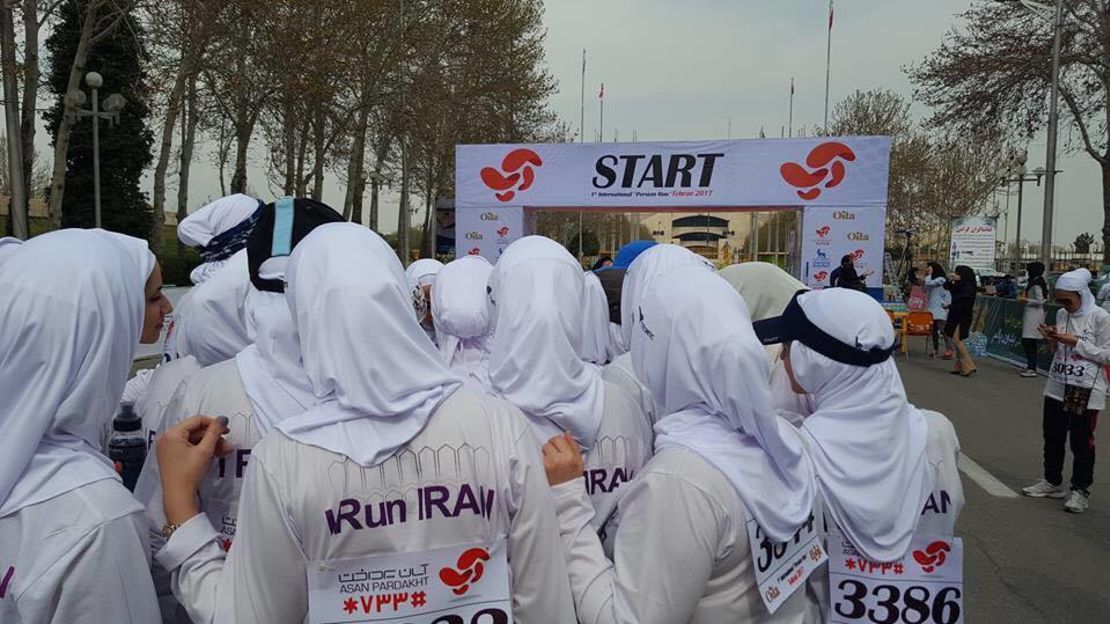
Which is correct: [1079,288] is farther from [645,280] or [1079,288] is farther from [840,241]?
[840,241]

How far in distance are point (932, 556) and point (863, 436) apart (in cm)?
40

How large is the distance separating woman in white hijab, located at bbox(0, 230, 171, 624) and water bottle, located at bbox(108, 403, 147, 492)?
92cm

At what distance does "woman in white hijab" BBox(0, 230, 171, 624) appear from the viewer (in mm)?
1554

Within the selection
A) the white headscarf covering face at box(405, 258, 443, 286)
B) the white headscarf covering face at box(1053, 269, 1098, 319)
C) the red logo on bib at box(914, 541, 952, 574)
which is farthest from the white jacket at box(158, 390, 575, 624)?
the white headscarf covering face at box(1053, 269, 1098, 319)

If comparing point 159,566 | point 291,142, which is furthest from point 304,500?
point 291,142

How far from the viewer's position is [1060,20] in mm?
20062

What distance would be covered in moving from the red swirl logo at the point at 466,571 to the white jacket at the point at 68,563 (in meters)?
0.63

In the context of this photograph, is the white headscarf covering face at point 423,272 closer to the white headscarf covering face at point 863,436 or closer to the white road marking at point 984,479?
the white headscarf covering face at point 863,436

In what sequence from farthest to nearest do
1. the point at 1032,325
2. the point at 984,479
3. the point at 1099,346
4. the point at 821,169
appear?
the point at 821,169
the point at 1032,325
the point at 984,479
the point at 1099,346

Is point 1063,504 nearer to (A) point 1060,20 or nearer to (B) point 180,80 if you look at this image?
(A) point 1060,20

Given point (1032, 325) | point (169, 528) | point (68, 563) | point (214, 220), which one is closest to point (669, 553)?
point (169, 528)

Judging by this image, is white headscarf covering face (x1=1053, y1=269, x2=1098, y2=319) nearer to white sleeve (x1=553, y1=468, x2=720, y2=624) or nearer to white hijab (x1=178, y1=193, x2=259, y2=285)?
white sleeve (x1=553, y1=468, x2=720, y2=624)

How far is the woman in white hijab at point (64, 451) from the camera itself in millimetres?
1554

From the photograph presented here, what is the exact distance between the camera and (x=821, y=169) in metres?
16.3
